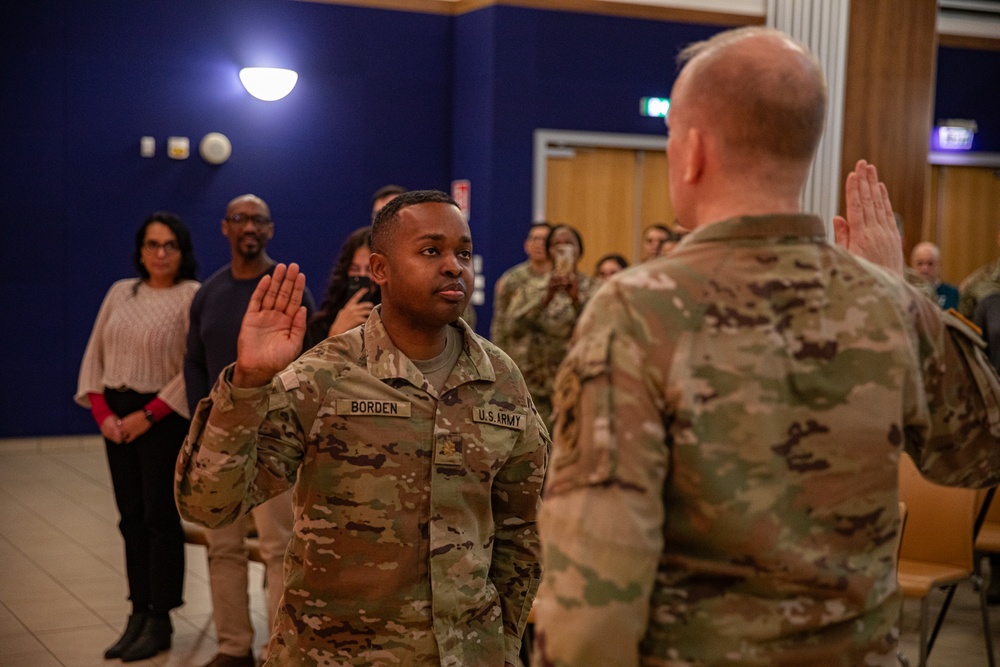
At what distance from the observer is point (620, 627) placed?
143 cm

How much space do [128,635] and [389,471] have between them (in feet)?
9.67

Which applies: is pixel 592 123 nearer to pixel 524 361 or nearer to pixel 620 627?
pixel 524 361

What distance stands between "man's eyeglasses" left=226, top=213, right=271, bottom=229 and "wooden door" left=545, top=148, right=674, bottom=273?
5925 mm

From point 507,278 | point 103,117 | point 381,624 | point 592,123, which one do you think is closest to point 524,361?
point 507,278

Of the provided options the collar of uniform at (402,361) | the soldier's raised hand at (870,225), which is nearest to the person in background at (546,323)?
the collar of uniform at (402,361)

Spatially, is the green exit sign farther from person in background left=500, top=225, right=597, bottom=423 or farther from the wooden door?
person in background left=500, top=225, right=597, bottom=423

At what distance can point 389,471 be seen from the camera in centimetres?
233

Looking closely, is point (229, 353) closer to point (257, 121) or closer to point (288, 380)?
point (288, 380)

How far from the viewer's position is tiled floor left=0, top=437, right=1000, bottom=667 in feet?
15.9

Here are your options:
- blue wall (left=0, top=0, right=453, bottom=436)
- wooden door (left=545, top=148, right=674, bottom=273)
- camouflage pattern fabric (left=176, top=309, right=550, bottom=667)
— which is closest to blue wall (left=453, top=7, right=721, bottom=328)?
wooden door (left=545, top=148, right=674, bottom=273)

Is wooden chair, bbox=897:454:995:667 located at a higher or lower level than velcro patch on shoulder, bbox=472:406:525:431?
lower

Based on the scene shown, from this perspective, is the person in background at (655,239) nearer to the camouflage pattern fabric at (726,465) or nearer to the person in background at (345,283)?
the person in background at (345,283)

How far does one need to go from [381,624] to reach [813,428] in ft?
3.62

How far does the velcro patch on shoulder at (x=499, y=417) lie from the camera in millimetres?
2389
